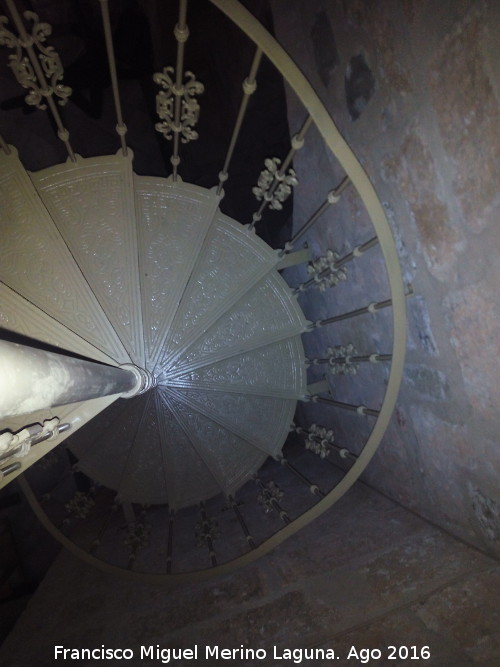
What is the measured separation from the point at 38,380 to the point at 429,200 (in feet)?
4.92

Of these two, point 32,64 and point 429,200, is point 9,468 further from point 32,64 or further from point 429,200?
point 429,200

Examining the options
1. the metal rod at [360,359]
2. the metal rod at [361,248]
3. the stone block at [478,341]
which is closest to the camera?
the stone block at [478,341]

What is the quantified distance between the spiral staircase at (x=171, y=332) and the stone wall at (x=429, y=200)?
5.9 inches

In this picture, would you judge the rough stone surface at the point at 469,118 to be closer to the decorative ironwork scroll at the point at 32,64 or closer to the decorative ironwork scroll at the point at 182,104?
the decorative ironwork scroll at the point at 182,104

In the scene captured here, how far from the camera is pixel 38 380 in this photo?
3.39 ft

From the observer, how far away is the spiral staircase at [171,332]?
5.14ft

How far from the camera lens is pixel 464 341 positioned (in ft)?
5.32

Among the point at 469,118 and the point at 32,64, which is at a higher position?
the point at 32,64

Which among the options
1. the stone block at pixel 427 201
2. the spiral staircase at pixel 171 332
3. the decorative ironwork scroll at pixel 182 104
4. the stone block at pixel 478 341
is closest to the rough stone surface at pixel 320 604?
the spiral staircase at pixel 171 332

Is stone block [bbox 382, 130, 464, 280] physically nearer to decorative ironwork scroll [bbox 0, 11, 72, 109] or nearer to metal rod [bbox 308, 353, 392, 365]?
metal rod [bbox 308, 353, 392, 365]

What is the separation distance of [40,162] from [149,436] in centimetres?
272

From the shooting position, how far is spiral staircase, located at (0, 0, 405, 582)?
157 cm

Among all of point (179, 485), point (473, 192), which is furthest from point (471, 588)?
point (179, 485)

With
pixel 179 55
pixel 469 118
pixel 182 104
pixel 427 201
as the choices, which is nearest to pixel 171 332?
pixel 182 104
